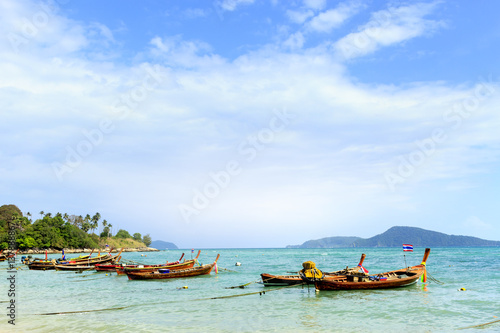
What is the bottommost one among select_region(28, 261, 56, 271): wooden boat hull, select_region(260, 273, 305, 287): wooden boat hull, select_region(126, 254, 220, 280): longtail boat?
select_region(28, 261, 56, 271): wooden boat hull

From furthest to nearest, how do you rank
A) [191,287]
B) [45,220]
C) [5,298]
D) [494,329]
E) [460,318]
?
1. [45,220]
2. [191,287]
3. [5,298]
4. [460,318]
5. [494,329]

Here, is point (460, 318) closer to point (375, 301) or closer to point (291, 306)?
point (375, 301)

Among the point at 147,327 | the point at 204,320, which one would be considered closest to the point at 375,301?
the point at 204,320

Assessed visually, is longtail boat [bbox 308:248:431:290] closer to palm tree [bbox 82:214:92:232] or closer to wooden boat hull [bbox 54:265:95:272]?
wooden boat hull [bbox 54:265:95:272]

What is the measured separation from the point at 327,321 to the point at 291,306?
4145 mm

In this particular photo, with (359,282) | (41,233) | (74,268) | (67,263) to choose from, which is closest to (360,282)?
(359,282)

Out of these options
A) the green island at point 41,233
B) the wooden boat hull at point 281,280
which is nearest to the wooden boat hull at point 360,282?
the wooden boat hull at point 281,280

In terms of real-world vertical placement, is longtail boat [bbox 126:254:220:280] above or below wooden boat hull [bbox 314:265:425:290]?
below

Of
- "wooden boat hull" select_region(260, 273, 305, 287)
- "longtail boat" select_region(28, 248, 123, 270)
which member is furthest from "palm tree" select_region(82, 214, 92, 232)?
"wooden boat hull" select_region(260, 273, 305, 287)

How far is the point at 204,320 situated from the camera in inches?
733

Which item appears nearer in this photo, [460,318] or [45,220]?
[460,318]

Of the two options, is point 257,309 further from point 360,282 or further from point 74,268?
point 74,268

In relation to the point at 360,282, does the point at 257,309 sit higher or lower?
lower

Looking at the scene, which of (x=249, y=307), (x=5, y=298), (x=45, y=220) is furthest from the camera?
(x=45, y=220)
